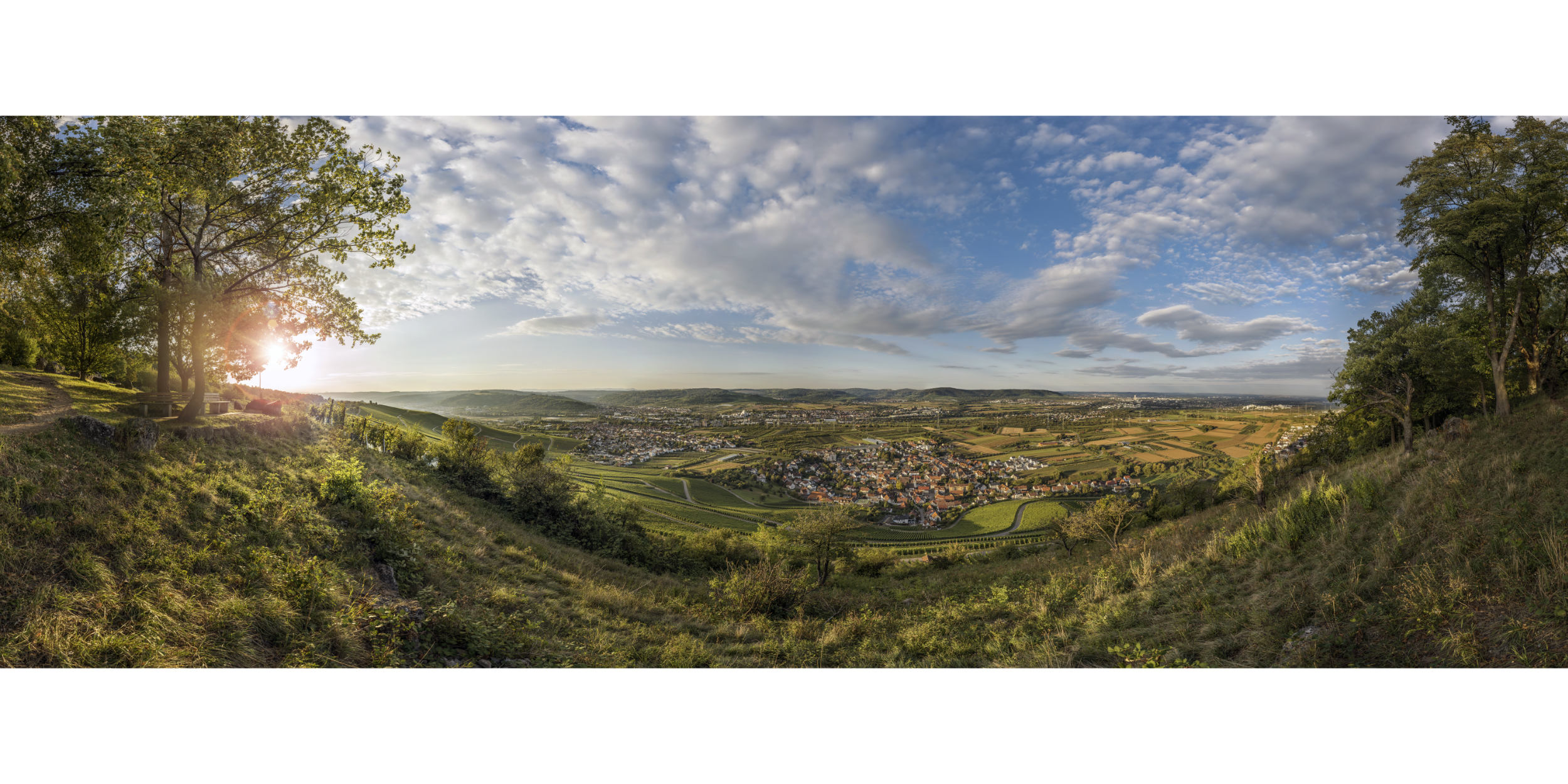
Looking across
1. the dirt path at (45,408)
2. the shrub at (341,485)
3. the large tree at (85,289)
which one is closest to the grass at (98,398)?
the dirt path at (45,408)

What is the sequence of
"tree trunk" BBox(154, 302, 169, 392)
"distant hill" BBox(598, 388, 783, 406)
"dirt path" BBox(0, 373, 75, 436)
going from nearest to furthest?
"dirt path" BBox(0, 373, 75, 436) → "tree trunk" BBox(154, 302, 169, 392) → "distant hill" BBox(598, 388, 783, 406)

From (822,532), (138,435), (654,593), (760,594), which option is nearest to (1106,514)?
(822,532)

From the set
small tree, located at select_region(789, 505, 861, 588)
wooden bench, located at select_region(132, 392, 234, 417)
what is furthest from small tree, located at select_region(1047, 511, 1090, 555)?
wooden bench, located at select_region(132, 392, 234, 417)

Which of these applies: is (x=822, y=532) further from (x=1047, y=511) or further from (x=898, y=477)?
(x=1047, y=511)

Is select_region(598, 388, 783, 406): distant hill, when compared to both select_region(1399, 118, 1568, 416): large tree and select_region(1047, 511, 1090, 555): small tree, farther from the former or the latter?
select_region(1399, 118, 1568, 416): large tree

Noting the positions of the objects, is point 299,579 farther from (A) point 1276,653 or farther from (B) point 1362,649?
(B) point 1362,649
